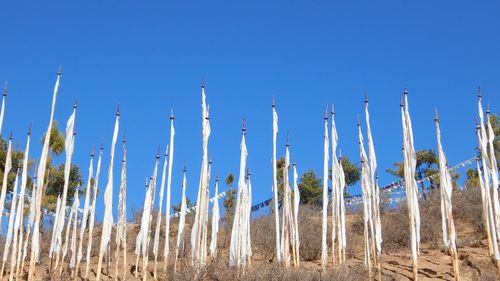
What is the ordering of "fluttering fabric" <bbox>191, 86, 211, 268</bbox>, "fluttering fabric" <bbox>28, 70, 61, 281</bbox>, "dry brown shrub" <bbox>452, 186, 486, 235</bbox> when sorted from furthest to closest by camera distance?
"dry brown shrub" <bbox>452, 186, 486, 235</bbox> < "fluttering fabric" <bbox>191, 86, 211, 268</bbox> < "fluttering fabric" <bbox>28, 70, 61, 281</bbox>

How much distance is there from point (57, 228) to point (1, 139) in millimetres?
10271

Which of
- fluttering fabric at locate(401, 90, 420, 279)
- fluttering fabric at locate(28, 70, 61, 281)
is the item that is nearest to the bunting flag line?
fluttering fabric at locate(401, 90, 420, 279)

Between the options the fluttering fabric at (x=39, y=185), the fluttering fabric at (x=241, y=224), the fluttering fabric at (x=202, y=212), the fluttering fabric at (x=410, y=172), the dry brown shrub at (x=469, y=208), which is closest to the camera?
the fluttering fabric at (x=39, y=185)

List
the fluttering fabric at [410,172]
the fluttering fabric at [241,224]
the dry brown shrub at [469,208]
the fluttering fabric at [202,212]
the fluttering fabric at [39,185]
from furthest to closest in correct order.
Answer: the dry brown shrub at [469,208], the fluttering fabric at [241,224], the fluttering fabric at [410,172], the fluttering fabric at [202,212], the fluttering fabric at [39,185]

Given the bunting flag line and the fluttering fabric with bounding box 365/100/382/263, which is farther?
the fluttering fabric with bounding box 365/100/382/263

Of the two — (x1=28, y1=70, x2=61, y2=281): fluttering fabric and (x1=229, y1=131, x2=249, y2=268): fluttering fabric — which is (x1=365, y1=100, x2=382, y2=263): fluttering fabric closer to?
(x1=229, y1=131, x2=249, y2=268): fluttering fabric

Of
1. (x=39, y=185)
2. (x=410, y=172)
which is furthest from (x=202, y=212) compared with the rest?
(x=410, y=172)

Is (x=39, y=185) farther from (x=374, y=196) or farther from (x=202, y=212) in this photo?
(x=374, y=196)

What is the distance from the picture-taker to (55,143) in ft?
69.4

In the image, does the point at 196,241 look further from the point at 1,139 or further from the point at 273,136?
the point at 1,139

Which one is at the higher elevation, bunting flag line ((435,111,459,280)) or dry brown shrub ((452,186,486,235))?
dry brown shrub ((452,186,486,235))

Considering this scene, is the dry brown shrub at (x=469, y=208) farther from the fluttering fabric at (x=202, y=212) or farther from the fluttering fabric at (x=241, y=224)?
the fluttering fabric at (x=202, y=212)

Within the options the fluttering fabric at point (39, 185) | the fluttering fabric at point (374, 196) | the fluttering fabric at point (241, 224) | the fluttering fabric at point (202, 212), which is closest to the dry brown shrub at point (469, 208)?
the fluttering fabric at point (374, 196)

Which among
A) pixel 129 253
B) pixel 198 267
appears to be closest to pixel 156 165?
pixel 198 267
